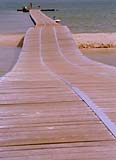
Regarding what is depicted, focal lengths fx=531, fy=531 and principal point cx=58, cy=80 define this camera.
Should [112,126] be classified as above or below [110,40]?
above

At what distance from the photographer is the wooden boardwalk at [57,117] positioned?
4.34m

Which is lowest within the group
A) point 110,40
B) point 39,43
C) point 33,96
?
point 110,40

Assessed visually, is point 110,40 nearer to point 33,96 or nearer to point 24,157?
point 33,96

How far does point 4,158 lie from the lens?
4.19 m

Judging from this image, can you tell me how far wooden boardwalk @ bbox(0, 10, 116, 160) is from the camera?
4344 millimetres

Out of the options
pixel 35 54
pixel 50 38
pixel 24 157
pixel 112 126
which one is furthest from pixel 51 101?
pixel 50 38

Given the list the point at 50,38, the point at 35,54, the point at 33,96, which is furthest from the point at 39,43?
the point at 33,96

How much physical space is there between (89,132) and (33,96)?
1.99 meters

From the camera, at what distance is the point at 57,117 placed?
17.8ft

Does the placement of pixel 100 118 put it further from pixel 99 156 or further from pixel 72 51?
pixel 72 51

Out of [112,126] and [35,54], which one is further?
[35,54]

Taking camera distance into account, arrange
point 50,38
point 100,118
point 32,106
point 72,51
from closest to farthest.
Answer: point 100,118 < point 32,106 < point 72,51 < point 50,38

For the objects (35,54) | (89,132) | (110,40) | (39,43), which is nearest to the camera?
(89,132)

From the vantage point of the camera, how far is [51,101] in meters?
6.33
